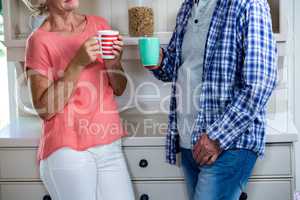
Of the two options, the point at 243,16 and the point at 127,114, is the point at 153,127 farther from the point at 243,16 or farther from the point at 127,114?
the point at 243,16

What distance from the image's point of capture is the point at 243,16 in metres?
1.44

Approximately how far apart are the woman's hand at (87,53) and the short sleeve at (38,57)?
95 mm

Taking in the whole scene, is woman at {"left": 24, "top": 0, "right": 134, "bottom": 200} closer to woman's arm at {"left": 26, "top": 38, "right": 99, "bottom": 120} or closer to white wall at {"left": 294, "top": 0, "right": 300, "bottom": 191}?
woman's arm at {"left": 26, "top": 38, "right": 99, "bottom": 120}

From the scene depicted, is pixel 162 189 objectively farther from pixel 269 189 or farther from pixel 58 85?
pixel 58 85

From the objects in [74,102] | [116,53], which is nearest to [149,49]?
[116,53]

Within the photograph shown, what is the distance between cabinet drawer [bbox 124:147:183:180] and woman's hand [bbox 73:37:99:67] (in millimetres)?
465

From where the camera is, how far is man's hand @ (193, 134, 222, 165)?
1493mm

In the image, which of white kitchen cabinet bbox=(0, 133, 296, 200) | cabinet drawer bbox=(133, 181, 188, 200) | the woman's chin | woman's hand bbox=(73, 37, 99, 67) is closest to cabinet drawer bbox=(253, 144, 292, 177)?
white kitchen cabinet bbox=(0, 133, 296, 200)

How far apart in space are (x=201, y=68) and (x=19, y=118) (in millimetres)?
1160

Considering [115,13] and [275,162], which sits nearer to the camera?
[275,162]

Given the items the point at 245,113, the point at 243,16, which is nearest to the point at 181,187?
the point at 245,113

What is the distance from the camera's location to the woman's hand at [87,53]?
1.65m

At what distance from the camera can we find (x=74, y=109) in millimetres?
1722

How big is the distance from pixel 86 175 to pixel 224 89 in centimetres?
52
